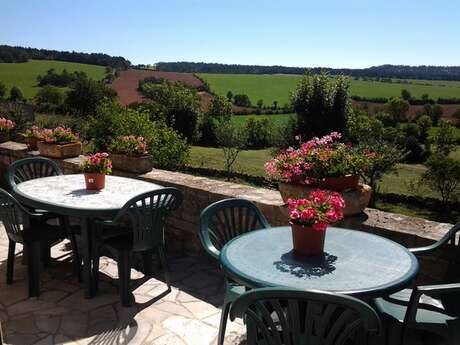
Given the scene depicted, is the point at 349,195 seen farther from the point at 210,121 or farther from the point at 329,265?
the point at 210,121

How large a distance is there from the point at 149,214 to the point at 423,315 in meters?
1.87

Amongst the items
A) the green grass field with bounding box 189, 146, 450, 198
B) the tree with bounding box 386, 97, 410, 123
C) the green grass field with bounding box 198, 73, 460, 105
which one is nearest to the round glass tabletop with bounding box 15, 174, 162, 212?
the green grass field with bounding box 189, 146, 450, 198

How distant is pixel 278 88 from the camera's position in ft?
193

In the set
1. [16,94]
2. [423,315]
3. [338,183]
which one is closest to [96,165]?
[338,183]

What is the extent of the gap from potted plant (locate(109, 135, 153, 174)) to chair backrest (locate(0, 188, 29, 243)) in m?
1.53

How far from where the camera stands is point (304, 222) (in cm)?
207

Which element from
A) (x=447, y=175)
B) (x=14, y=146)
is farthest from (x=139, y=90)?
(x=14, y=146)

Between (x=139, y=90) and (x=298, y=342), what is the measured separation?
3848cm

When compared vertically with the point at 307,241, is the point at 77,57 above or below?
above

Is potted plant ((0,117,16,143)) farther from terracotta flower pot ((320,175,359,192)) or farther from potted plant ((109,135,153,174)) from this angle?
terracotta flower pot ((320,175,359,192))

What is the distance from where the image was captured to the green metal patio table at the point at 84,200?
3039mm

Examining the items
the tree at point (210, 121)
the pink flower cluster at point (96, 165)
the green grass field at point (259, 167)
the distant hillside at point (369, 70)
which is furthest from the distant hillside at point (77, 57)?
the pink flower cluster at point (96, 165)

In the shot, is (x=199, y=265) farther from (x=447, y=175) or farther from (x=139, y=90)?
(x=139, y=90)

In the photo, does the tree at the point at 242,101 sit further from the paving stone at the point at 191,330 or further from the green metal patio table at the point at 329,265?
the green metal patio table at the point at 329,265
